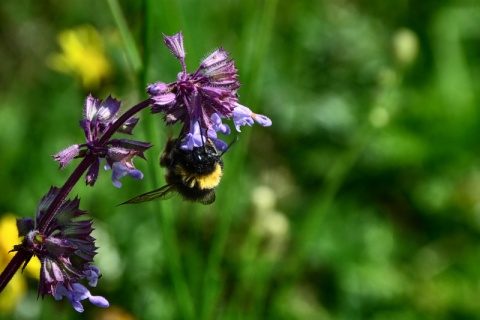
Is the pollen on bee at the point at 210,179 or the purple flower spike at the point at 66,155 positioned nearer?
the purple flower spike at the point at 66,155

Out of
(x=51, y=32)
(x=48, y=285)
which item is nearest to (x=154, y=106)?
(x=48, y=285)

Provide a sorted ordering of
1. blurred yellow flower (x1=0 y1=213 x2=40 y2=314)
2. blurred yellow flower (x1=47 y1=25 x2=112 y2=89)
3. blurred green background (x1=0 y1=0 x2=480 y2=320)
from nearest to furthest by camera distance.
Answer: blurred yellow flower (x1=0 y1=213 x2=40 y2=314) < blurred green background (x1=0 y1=0 x2=480 y2=320) < blurred yellow flower (x1=47 y1=25 x2=112 y2=89)

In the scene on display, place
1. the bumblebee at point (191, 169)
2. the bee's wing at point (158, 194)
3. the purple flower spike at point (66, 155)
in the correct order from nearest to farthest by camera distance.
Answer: the purple flower spike at point (66, 155) < the bee's wing at point (158, 194) < the bumblebee at point (191, 169)

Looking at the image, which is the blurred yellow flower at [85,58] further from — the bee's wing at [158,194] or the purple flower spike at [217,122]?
the purple flower spike at [217,122]

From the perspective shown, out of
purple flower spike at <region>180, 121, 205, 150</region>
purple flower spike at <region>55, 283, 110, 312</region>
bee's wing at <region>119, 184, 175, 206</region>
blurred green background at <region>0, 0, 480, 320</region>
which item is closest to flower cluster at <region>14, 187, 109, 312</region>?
purple flower spike at <region>55, 283, 110, 312</region>

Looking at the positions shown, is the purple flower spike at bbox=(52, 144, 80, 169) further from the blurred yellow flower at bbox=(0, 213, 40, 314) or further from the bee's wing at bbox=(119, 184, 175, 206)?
the blurred yellow flower at bbox=(0, 213, 40, 314)

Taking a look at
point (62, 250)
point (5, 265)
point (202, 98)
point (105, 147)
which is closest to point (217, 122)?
point (202, 98)

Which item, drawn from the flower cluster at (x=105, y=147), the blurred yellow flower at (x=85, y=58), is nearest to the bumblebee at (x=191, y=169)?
the flower cluster at (x=105, y=147)
